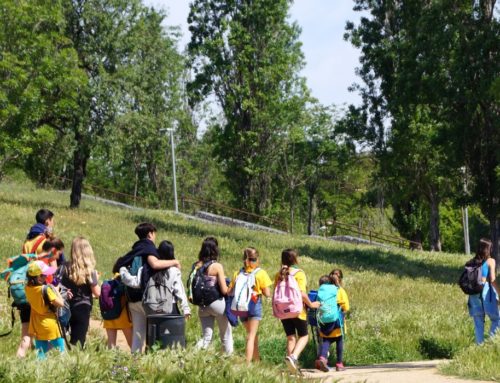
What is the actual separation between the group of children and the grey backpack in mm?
17

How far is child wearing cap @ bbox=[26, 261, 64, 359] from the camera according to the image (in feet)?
30.1

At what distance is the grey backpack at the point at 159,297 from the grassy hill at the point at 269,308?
0.62 metres

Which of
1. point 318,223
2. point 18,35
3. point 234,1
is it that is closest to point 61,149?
point 18,35

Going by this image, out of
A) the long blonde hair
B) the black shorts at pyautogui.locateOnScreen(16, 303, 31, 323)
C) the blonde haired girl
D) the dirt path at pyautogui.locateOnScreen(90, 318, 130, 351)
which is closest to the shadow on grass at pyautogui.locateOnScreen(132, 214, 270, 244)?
the dirt path at pyautogui.locateOnScreen(90, 318, 130, 351)

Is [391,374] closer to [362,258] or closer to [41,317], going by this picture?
[41,317]

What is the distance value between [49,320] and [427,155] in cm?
3531

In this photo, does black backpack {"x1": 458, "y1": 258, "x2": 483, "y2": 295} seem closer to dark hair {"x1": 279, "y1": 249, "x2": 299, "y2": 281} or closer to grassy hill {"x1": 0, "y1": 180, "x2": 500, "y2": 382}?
grassy hill {"x1": 0, "y1": 180, "x2": 500, "y2": 382}

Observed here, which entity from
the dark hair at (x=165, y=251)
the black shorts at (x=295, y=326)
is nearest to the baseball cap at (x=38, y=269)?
the dark hair at (x=165, y=251)

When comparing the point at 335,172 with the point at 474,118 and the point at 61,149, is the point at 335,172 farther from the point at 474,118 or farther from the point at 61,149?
the point at 474,118

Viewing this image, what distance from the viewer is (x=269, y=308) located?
55.1 ft

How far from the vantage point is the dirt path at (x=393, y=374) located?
33.7 ft

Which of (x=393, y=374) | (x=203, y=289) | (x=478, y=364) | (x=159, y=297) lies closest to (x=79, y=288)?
(x=159, y=297)

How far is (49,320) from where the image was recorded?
9258 mm

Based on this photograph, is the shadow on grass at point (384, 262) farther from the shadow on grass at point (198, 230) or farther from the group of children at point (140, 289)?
the group of children at point (140, 289)
